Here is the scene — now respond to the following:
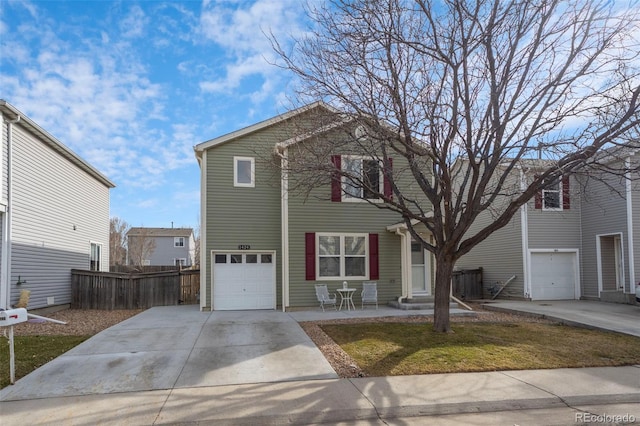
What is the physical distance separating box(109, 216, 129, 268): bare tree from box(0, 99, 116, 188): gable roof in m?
24.3

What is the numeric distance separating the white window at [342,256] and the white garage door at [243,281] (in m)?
1.68

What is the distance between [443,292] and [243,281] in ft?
23.9

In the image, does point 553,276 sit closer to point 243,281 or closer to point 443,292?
point 443,292

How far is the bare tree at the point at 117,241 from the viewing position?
42.7m

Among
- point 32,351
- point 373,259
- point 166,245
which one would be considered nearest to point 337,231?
point 373,259

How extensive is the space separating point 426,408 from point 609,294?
46.5 feet

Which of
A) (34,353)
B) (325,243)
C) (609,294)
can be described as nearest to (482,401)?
(34,353)

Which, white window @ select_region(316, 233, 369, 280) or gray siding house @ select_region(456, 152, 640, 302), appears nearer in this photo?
Result: white window @ select_region(316, 233, 369, 280)

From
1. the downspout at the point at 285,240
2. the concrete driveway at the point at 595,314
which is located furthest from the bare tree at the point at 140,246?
the concrete driveway at the point at 595,314

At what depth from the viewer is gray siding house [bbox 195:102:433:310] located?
14.7 metres

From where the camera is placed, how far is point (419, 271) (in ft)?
51.9

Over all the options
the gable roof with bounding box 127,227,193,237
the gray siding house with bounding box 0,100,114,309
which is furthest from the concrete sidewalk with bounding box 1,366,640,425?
the gable roof with bounding box 127,227,193,237

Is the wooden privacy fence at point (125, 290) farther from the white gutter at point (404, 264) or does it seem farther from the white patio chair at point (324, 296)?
the white gutter at point (404, 264)

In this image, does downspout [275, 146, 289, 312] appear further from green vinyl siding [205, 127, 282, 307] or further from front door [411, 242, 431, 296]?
front door [411, 242, 431, 296]
